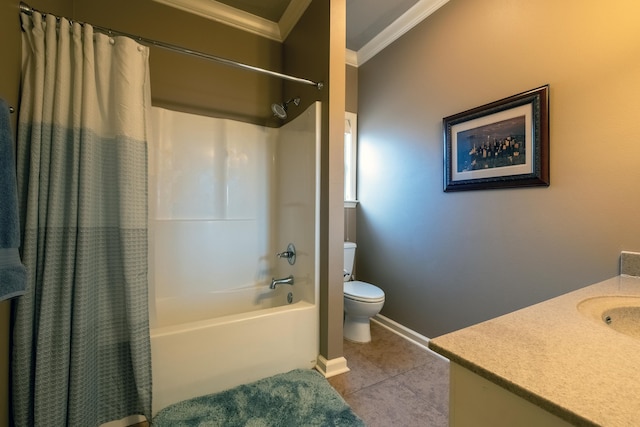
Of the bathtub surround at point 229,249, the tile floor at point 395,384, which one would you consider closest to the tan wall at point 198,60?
the bathtub surround at point 229,249

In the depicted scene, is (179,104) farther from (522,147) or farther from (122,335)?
(522,147)

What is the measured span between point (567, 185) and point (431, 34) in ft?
4.55

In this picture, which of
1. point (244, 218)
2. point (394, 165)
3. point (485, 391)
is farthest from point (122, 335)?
point (394, 165)

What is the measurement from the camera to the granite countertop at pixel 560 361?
0.37 m

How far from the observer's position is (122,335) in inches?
49.8

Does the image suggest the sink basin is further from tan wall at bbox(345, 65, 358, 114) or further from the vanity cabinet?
tan wall at bbox(345, 65, 358, 114)

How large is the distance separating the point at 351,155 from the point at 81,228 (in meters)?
2.13

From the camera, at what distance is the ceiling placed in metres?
2.02

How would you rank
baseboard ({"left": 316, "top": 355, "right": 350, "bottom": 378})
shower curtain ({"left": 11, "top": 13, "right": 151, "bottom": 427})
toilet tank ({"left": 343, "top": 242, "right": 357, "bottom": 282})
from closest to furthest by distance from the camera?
shower curtain ({"left": 11, "top": 13, "right": 151, "bottom": 427}), baseboard ({"left": 316, "top": 355, "right": 350, "bottom": 378}), toilet tank ({"left": 343, "top": 242, "right": 357, "bottom": 282})

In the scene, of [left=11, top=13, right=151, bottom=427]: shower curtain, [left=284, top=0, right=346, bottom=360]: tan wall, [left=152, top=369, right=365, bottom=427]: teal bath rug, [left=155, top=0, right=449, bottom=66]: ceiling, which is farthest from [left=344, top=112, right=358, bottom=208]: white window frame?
[left=11, top=13, right=151, bottom=427]: shower curtain

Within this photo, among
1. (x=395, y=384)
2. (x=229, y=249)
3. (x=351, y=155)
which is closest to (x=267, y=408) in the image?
(x=395, y=384)

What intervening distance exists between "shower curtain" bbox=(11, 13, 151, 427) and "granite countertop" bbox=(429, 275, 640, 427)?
135 centimetres

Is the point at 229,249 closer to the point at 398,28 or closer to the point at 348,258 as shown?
the point at 348,258

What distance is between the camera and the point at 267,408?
1315mm
